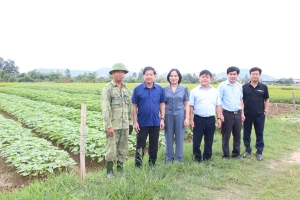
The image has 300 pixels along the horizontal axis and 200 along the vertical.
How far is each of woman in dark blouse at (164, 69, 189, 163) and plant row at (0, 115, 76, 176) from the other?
1933 millimetres

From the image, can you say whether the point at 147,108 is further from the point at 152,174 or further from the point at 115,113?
the point at 152,174

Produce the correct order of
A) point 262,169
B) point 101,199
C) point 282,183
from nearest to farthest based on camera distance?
point 101,199
point 282,183
point 262,169

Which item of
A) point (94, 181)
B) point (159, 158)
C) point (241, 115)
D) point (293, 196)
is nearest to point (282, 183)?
point (293, 196)

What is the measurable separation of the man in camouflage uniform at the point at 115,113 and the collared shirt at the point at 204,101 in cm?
137

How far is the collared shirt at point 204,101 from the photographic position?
15.3 feet

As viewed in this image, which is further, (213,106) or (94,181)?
(213,106)

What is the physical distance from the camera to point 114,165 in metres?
4.07

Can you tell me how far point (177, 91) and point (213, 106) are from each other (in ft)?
2.63

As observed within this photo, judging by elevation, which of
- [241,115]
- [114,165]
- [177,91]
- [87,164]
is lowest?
[87,164]

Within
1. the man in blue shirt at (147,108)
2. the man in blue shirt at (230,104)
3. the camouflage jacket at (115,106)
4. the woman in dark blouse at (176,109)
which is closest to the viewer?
the camouflage jacket at (115,106)

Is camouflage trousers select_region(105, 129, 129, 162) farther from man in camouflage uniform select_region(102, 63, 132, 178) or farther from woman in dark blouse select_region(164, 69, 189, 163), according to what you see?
woman in dark blouse select_region(164, 69, 189, 163)

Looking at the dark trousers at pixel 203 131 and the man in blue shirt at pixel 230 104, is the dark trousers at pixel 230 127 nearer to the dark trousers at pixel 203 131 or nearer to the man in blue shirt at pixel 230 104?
the man in blue shirt at pixel 230 104

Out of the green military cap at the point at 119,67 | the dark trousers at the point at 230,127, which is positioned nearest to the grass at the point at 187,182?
the dark trousers at the point at 230,127

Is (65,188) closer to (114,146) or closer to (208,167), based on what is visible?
(114,146)
